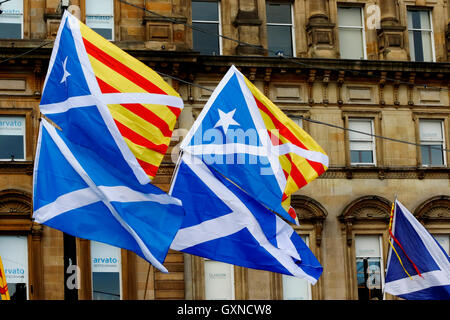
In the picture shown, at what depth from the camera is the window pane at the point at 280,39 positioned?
33.5 meters

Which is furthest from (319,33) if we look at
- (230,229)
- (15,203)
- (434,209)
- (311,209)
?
(230,229)

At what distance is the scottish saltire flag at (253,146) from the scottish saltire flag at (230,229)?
228 mm

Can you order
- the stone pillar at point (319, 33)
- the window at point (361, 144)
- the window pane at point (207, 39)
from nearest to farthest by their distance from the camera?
the window pane at point (207, 39) → the window at point (361, 144) → the stone pillar at point (319, 33)

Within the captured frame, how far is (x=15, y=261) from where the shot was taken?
98.2 ft

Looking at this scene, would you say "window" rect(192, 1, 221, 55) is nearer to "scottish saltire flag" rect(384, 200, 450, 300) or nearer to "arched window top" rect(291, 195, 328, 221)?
"arched window top" rect(291, 195, 328, 221)

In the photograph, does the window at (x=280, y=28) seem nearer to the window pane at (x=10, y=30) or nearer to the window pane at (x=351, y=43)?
the window pane at (x=351, y=43)

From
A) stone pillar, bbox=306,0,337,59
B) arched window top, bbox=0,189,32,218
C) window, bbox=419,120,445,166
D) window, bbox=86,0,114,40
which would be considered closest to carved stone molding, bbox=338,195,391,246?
window, bbox=419,120,445,166

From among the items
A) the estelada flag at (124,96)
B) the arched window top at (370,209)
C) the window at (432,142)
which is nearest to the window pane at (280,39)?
the window at (432,142)

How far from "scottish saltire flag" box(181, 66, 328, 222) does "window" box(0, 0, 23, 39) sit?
1617 centimetres

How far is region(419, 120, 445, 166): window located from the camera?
33.7m

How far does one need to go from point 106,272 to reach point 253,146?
49.3 feet

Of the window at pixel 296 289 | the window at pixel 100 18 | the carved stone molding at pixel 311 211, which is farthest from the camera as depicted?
the window at pixel 100 18
